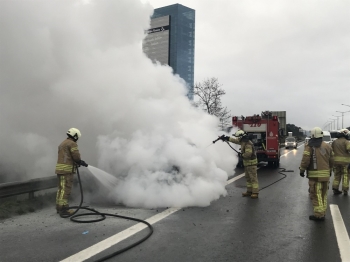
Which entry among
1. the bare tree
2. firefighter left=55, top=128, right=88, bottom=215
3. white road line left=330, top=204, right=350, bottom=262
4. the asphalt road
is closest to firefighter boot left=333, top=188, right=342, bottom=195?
the asphalt road

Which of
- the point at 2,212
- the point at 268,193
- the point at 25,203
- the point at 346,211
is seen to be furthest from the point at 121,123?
the point at 346,211

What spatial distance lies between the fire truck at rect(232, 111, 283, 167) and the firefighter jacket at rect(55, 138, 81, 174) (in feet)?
34.0

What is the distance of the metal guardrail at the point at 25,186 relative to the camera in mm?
6355

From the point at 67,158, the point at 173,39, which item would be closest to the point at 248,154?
the point at 67,158

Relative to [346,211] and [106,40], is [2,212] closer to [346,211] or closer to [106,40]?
[106,40]

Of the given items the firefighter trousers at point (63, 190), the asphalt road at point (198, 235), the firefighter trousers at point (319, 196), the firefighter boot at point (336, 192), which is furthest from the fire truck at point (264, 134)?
the firefighter trousers at point (63, 190)

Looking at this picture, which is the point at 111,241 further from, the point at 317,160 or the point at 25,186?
the point at 317,160

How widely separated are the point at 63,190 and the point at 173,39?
10.1 meters

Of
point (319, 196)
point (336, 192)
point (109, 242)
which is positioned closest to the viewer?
point (109, 242)

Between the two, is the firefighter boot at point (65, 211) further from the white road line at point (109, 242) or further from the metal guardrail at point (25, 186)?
the white road line at point (109, 242)

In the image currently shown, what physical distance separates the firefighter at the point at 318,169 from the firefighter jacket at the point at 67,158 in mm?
4371

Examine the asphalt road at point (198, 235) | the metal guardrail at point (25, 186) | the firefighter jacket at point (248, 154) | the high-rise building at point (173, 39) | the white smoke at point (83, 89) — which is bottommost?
the asphalt road at point (198, 235)

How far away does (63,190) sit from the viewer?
6344mm

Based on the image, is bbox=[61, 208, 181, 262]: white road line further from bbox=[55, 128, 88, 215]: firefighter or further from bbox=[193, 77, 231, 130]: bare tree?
bbox=[193, 77, 231, 130]: bare tree
